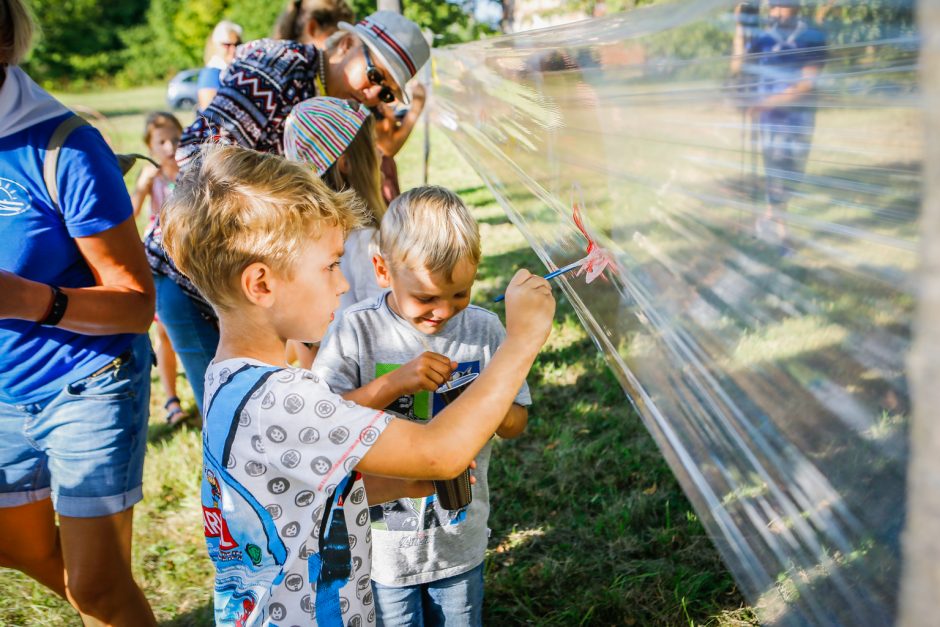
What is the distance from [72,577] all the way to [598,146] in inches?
69.1

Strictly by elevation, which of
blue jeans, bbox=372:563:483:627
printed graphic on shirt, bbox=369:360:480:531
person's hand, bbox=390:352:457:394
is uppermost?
person's hand, bbox=390:352:457:394

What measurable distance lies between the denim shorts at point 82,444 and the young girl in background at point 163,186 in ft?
5.94

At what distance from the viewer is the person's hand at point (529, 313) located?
1370mm

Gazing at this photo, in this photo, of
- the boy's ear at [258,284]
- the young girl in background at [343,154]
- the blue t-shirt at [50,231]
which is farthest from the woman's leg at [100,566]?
the boy's ear at [258,284]

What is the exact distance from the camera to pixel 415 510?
6.00 ft

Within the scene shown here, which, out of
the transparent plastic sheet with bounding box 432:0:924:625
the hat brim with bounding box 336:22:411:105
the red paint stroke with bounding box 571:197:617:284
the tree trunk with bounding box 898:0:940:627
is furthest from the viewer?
the hat brim with bounding box 336:22:411:105

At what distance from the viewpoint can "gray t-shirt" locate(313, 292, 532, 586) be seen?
183cm

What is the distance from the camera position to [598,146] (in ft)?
5.19

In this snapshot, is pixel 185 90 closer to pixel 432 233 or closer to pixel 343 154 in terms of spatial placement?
pixel 343 154

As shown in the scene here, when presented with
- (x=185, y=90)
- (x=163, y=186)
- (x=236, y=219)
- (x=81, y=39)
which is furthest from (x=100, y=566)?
(x=81, y=39)

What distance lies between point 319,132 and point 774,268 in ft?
6.04

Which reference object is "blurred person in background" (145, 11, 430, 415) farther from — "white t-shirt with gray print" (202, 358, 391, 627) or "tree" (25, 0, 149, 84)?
"tree" (25, 0, 149, 84)

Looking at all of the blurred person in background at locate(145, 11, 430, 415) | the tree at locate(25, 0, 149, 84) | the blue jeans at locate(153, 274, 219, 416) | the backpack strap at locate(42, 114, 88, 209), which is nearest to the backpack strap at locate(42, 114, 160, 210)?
the backpack strap at locate(42, 114, 88, 209)

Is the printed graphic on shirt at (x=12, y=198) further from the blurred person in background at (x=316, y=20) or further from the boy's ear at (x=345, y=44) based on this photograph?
the blurred person in background at (x=316, y=20)
